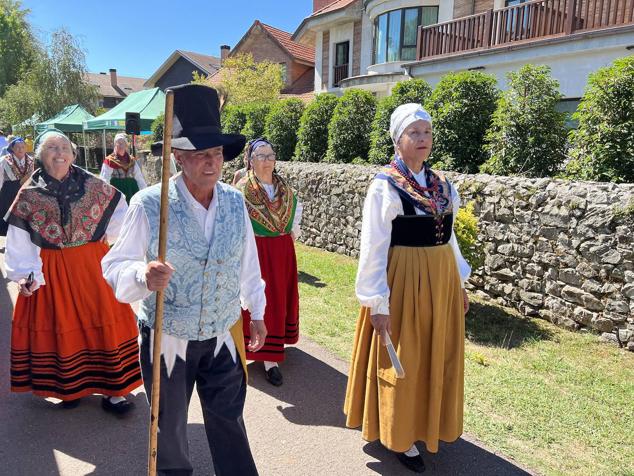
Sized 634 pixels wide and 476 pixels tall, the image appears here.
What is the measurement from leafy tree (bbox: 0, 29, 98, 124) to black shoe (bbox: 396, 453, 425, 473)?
102ft

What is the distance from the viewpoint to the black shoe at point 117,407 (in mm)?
3719

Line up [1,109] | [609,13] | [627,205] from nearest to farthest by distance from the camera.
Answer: [627,205], [609,13], [1,109]

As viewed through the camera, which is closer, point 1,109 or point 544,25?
point 544,25

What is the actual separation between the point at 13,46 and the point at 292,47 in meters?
23.6

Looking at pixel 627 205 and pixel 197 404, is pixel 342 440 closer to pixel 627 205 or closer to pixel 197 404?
pixel 197 404

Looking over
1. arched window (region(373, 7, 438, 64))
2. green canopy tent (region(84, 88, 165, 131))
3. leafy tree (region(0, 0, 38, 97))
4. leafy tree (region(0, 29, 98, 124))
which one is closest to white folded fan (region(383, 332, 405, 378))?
arched window (region(373, 7, 438, 64))

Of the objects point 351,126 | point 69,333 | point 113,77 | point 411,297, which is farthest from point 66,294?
point 113,77

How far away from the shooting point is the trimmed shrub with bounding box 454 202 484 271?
576 cm

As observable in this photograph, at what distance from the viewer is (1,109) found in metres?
31.4

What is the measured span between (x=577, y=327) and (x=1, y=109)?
35.4 metres

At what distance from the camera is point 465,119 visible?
26.0 feet

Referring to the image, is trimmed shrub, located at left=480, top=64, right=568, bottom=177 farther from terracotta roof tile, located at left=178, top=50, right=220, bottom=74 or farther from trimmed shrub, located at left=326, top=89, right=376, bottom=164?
terracotta roof tile, located at left=178, top=50, right=220, bottom=74

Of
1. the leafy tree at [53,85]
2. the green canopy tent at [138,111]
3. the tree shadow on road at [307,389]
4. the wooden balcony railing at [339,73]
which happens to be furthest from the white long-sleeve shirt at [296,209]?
the leafy tree at [53,85]

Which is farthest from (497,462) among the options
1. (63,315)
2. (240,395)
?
(63,315)
